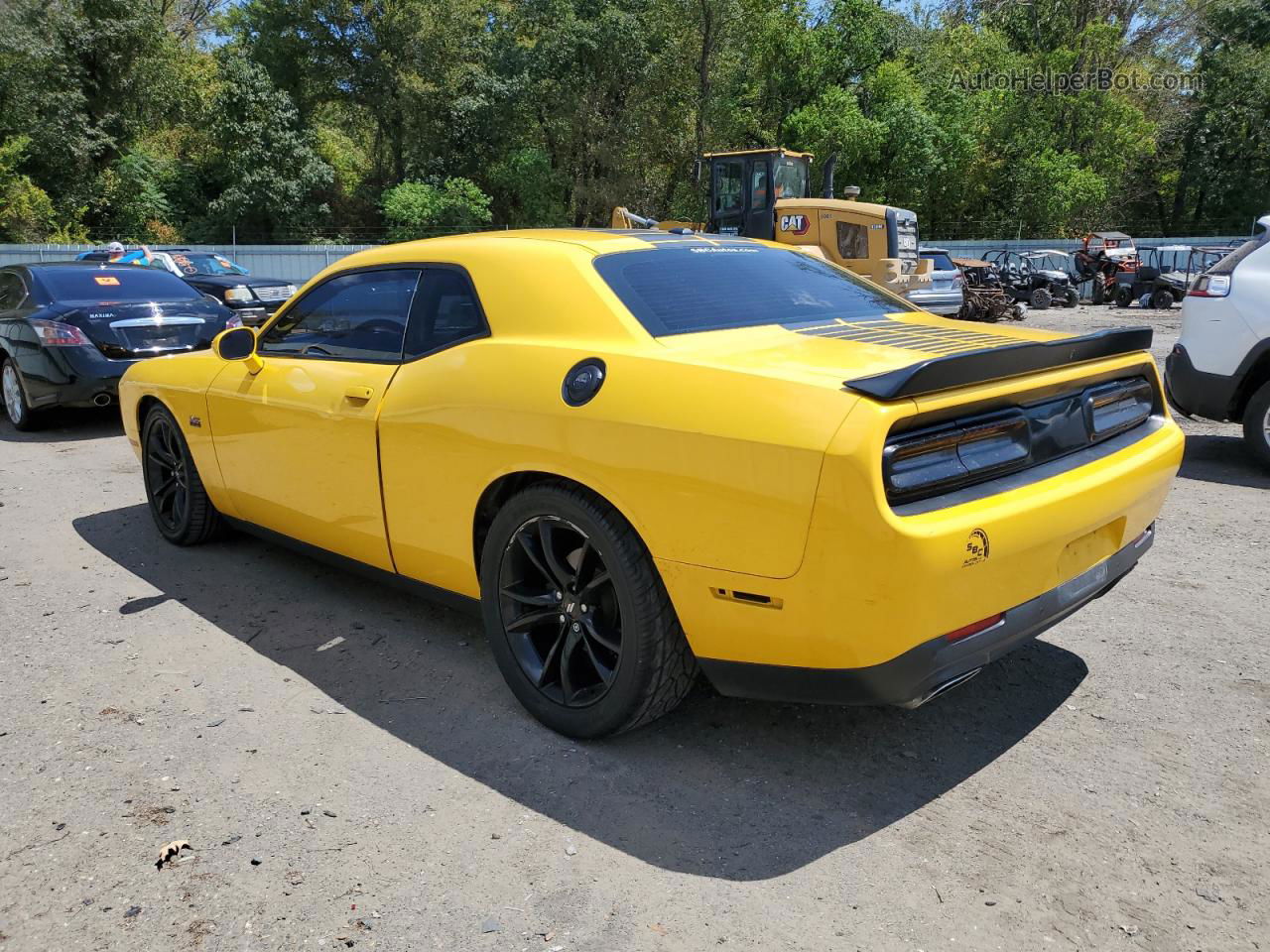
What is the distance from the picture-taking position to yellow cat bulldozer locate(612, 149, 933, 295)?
16641 mm

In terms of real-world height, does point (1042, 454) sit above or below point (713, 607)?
above

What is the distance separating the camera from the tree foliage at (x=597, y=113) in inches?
1441

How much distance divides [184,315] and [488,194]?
35124 mm

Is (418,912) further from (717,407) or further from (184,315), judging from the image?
(184,315)

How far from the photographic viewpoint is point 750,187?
55.5 feet

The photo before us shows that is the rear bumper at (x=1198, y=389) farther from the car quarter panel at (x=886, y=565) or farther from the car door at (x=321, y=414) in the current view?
the car door at (x=321, y=414)

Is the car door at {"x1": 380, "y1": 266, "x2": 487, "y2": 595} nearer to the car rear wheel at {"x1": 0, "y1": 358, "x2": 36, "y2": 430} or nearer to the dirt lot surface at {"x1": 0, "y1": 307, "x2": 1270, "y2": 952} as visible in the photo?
the dirt lot surface at {"x1": 0, "y1": 307, "x2": 1270, "y2": 952}

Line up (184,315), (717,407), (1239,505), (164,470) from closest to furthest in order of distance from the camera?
(717,407)
(164,470)
(1239,505)
(184,315)

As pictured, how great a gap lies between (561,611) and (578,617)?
8 centimetres

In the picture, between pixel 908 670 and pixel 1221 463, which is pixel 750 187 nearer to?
pixel 1221 463

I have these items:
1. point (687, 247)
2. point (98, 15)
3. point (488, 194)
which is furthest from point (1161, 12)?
point (687, 247)

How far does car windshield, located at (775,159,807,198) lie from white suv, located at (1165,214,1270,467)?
35.7 feet

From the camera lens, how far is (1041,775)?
2924 mm

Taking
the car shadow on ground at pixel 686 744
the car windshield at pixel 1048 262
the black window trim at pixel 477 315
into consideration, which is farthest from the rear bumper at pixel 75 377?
the car windshield at pixel 1048 262
